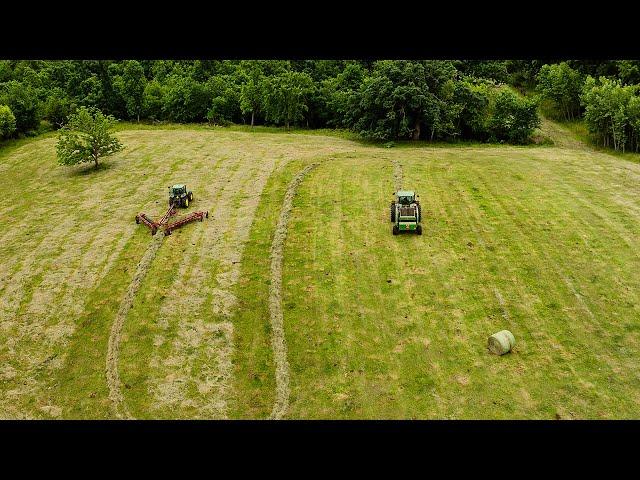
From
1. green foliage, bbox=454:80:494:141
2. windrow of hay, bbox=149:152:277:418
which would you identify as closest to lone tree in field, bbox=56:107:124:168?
windrow of hay, bbox=149:152:277:418

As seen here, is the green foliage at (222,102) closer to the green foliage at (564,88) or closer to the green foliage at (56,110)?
the green foliage at (56,110)

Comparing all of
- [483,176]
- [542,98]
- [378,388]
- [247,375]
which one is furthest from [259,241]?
[542,98]

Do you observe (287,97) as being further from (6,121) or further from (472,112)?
(6,121)

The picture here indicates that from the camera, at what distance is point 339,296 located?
3005cm

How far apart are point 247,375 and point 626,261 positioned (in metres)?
24.8

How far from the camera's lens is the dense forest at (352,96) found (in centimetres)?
6019

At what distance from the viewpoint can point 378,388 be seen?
2352 centimetres

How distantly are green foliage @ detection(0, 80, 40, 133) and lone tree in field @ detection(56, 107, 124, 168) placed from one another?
22461 millimetres

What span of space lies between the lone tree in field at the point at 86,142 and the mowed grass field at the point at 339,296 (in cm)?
325

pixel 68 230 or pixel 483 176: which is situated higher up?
pixel 483 176

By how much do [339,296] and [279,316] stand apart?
3.87 metres

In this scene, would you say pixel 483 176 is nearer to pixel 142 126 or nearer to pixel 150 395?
pixel 150 395

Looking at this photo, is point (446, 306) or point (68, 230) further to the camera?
point (68, 230)

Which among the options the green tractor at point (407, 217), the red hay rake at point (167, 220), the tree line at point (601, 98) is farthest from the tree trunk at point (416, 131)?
the red hay rake at point (167, 220)
